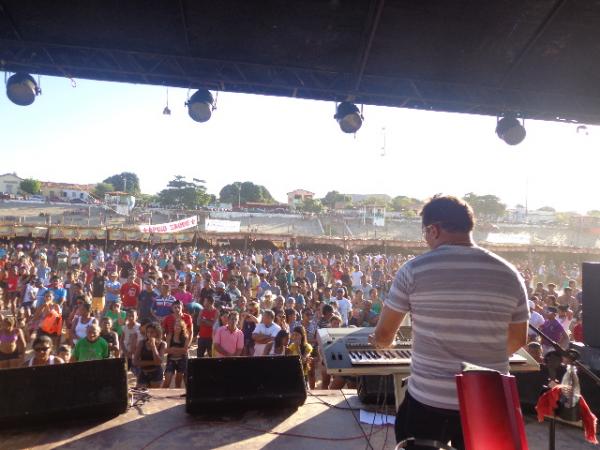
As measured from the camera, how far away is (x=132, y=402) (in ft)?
10.9

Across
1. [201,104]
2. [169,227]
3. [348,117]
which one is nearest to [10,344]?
[201,104]

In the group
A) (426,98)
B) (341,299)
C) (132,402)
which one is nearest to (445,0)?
(426,98)

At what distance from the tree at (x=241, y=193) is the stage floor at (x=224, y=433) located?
221 ft

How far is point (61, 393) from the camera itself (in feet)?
9.68

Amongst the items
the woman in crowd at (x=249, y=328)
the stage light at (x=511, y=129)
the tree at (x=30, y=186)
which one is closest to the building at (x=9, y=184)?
the tree at (x=30, y=186)

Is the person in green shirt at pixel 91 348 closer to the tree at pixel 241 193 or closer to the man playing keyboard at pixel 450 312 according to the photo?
the man playing keyboard at pixel 450 312

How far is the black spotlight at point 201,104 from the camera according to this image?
4836 mm

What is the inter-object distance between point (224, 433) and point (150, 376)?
274cm

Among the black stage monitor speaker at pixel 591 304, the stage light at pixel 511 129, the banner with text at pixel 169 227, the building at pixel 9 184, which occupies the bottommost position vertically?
the black stage monitor speaker at pixel 591 304

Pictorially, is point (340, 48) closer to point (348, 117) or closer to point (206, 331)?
point (348, 117)

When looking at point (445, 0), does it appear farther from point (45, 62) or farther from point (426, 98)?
point (45, 62)

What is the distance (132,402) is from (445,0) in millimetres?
4320

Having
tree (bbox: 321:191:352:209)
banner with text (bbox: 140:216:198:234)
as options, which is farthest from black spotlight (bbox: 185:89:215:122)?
tree (bbox: 321:191:352:209)

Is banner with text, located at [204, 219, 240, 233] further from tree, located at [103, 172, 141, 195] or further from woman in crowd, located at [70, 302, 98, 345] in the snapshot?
tree, located at [103, 172, 141, 195]
